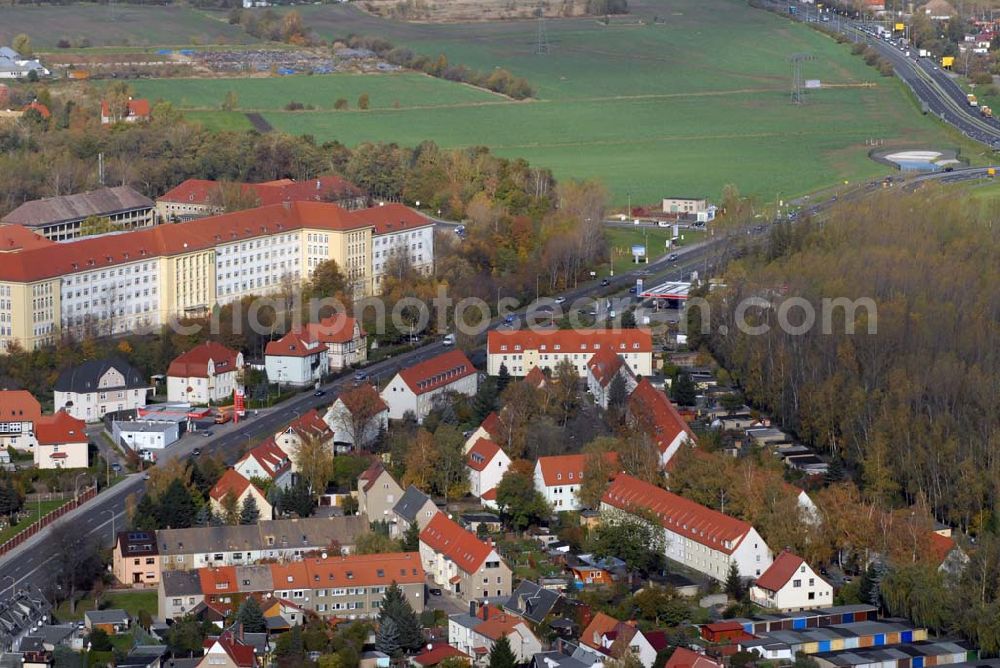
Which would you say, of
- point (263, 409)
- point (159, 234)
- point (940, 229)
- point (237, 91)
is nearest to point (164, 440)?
point (263, 409)

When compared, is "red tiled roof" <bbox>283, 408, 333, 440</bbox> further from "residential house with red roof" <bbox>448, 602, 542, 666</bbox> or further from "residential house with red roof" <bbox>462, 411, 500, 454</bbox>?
"residential house with red roof" <bbox>448, 602, 542, 666</bbox>

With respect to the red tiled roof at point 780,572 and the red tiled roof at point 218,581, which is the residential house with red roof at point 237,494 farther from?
the red tiled roof at point 780,572

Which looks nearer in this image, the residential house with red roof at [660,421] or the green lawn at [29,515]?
the green lawn at [29,515]

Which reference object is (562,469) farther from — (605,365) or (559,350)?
(559,350)

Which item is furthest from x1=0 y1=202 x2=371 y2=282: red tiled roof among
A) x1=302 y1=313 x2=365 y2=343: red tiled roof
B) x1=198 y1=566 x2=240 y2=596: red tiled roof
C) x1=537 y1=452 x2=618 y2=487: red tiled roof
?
x1=198 y1=566 x2=240 y2=596: red tiled roof

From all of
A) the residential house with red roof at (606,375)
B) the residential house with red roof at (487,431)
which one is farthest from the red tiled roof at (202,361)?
the residential house with red roof at (606,375)
